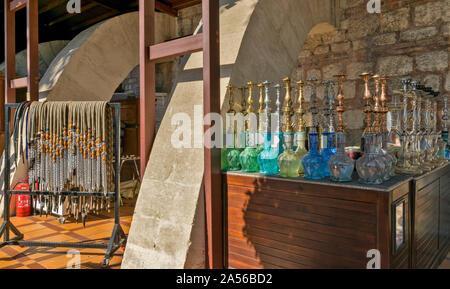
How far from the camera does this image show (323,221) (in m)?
1.47

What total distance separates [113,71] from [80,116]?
6.91 feet

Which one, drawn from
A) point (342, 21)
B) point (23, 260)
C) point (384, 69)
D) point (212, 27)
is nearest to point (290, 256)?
point (212, 27)

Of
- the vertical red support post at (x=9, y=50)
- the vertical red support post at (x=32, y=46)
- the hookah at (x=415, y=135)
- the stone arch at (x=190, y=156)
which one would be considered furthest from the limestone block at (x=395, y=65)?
the vertical red support post at (x=9, y=50)

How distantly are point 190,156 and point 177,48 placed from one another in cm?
73

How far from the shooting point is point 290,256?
1.59m

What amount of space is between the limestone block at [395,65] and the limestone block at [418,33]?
211 mm

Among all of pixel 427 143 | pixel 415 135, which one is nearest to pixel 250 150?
pixel 415 135

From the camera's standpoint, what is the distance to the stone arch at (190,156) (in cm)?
186

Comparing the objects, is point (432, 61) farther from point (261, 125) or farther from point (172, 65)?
point (172, 65)

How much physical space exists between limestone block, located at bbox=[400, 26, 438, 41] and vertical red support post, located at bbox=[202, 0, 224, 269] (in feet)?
8.77

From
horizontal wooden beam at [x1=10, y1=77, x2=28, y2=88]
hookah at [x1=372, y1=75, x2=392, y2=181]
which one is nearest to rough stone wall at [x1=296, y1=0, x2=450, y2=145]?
hookah at [x1=372, y1=75, x2=392, y2=181]

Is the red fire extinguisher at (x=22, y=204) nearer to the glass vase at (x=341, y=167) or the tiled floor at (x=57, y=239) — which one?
the tiled floor at (x=57, y=239)

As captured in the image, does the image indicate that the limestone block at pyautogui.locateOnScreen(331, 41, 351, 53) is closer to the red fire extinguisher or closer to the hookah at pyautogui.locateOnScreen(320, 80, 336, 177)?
the hookah at pyautogui.locateOnScreen(320, 80, 336, 177)

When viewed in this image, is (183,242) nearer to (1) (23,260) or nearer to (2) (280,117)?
(2) (280,117)
